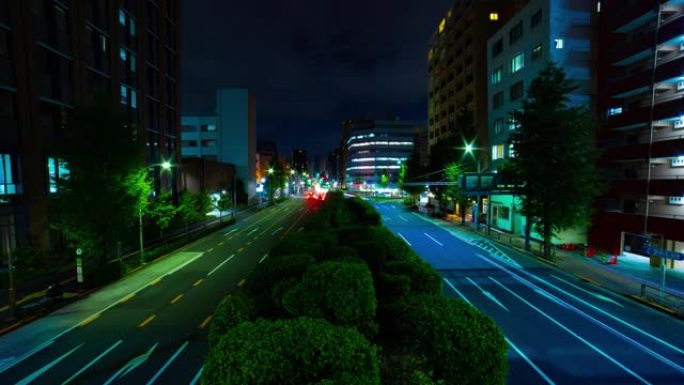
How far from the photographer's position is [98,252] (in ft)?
64.2

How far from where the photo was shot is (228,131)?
7956 cm

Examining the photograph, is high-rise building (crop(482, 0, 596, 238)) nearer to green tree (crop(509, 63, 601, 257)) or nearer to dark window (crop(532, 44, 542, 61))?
dark window (crop(532, 44, 542, 61))

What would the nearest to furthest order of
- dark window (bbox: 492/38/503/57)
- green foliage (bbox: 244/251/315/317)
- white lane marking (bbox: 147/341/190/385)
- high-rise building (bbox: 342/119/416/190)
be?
green foliage (bbox: 244/251/315/317), white lane marking (bbox: 147/341/190/385), dark window (bbox: 492/38/503/57), high-rise building (bbox: 342/119/416/190)

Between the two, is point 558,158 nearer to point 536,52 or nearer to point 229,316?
point 536,52

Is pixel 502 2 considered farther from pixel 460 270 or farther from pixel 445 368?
pixel 445 368

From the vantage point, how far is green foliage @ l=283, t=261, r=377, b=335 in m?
5.98

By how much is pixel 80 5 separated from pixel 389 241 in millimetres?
32375

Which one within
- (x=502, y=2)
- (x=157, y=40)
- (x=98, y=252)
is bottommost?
(x=98, y=252)

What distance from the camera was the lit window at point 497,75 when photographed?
45078 mm

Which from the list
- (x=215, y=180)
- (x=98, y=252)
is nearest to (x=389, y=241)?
(x=98, y=252)

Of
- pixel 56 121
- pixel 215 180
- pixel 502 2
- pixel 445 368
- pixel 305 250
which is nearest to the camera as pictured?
pixel 445 368

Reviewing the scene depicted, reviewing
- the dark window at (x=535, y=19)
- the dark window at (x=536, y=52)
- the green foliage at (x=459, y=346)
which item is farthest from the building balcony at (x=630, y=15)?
the green foliage at (x=459, y=346)

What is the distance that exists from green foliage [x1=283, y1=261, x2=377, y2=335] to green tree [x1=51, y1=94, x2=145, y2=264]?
17.5 m

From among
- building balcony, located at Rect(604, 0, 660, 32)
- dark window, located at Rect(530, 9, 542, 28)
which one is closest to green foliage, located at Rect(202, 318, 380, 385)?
building balcony, located at Rect(604, 0, 660, 32)
